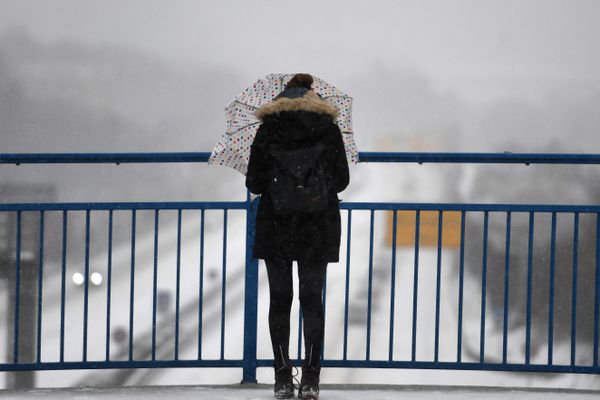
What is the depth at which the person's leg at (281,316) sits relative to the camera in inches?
170

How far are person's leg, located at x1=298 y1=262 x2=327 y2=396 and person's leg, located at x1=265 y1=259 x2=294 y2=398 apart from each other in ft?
0.24

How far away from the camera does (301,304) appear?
4352 millimetres

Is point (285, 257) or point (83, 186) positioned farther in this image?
point (83, 186)

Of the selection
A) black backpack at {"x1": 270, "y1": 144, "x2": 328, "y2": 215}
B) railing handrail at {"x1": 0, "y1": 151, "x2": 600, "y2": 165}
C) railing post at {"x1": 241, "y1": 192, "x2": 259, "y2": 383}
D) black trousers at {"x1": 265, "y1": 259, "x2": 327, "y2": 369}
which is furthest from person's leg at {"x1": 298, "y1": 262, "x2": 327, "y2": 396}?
railing handrail at {"x1": 0, "y1": 151, "x2": 600, "y2": 165}

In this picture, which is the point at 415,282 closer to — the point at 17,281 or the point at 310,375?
the point at 310,375

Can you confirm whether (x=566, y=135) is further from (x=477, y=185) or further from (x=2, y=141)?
(x=2, y=141)

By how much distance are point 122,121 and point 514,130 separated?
5583 centimetres

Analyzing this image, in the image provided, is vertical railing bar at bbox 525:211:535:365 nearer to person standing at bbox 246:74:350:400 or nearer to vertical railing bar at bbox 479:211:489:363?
vertical railing bar at bbox 479:211:489:363

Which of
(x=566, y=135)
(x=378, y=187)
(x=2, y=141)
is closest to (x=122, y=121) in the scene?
(x=2, y=141)

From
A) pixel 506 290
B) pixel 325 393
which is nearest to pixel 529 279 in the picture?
pixel 506 290

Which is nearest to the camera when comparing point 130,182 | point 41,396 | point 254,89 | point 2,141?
point 254,89

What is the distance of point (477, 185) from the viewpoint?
104 m

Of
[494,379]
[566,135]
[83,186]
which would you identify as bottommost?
[494,379]

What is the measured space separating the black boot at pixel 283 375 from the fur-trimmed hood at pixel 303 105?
1.25 metres
